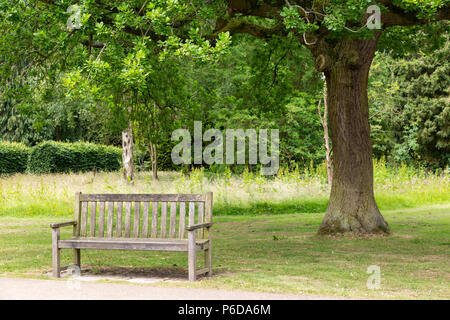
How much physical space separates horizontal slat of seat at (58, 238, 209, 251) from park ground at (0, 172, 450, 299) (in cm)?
48

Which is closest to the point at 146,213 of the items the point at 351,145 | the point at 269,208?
the point at 351,145

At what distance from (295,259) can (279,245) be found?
6.88 feet

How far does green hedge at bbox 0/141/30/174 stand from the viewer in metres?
30.7

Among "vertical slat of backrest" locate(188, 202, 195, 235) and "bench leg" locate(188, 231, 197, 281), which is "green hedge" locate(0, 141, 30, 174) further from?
"bench leg" locate(188, 231, 197, 281)

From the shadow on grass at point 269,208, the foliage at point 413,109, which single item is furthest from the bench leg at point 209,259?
the foliage at point 413,109

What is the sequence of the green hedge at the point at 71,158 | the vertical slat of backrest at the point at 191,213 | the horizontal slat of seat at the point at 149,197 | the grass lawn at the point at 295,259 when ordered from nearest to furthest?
the grass lawn at the point at 295,259
the vertical slat of backrest at the point at 191,213
the horizontal slat of seat at the point at 149,197
the green hedge at the point at 71,158

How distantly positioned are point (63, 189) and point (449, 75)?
22.9m

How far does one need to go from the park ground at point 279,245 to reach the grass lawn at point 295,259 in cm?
2

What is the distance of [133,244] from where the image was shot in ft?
25.7

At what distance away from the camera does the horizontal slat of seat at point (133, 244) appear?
25.1ft

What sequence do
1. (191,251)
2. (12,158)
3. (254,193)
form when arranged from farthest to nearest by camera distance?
(12,158) → (254,193) → (191,251)

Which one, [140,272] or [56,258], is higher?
[56,258]

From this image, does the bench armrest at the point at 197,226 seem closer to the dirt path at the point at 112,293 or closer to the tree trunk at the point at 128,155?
the dirt path at the point at 112,293

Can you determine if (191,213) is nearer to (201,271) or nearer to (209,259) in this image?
(209,259)
